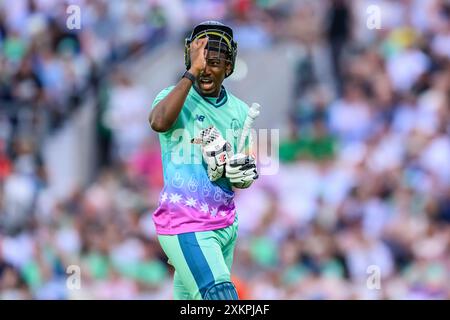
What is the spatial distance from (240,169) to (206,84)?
0.60m

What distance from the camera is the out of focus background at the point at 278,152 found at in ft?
42.8

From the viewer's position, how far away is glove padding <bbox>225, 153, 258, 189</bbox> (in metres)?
7.25

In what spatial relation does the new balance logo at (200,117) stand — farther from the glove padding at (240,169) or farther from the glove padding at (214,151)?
the glove padding at (240,169)

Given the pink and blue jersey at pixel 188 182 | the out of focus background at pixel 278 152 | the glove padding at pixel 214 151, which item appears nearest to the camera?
the glove padding at pixel 214 151

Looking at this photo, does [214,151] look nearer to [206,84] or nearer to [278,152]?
[206,84]

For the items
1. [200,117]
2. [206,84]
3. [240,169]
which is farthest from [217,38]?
[240,169]

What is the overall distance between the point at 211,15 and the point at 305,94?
194cm

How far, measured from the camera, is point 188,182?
734 centimetres

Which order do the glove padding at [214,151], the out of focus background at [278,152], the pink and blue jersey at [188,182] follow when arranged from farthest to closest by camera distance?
the out of focus background at [278,152]
the pink and blue jersey at [188,182]
the glove padding at [214,151]

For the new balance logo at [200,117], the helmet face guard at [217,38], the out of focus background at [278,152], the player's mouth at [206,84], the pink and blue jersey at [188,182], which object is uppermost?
the out of focus background at [278,152]

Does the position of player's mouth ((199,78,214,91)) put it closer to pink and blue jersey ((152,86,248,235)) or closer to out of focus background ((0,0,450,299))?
pink and blue jersey ((152,86,248,235))

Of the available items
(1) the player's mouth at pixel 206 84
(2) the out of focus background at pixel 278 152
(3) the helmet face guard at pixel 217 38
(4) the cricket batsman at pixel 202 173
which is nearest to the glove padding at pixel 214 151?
(4) the cricket batsman at pixel 202 173

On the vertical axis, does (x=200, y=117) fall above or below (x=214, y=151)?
above
